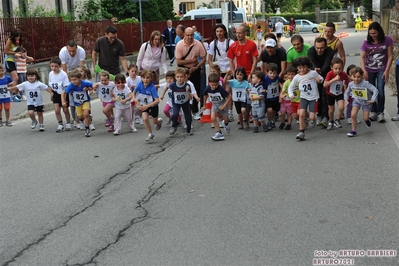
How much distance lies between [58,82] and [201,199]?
6.23 meters

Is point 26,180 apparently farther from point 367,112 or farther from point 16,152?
point 367,112

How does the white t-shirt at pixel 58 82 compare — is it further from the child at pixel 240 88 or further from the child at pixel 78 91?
the child at pixel 240 88

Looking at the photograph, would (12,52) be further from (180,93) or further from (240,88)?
(240,88)

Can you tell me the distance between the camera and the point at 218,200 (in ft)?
23.1

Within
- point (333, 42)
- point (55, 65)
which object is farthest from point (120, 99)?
point (333, 42)

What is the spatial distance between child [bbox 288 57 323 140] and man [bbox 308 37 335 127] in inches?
19.2

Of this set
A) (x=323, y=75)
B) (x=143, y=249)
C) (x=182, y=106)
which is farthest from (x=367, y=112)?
(x=143, y=249)

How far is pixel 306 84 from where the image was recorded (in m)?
10.9

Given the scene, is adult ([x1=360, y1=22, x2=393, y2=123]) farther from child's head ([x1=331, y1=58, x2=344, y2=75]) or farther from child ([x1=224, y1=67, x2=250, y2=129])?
child ([x1=224, y1=67, x2=250, y2=129])

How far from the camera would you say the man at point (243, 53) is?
40.2ft

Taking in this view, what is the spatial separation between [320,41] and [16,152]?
17.9 feet

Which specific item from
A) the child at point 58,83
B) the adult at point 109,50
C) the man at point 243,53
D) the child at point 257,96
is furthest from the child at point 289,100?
the child at point 58,83

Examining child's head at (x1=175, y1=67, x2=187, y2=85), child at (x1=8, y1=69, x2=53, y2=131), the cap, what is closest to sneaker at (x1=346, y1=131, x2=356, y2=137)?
the cap

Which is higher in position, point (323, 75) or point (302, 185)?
point (323, 75)
